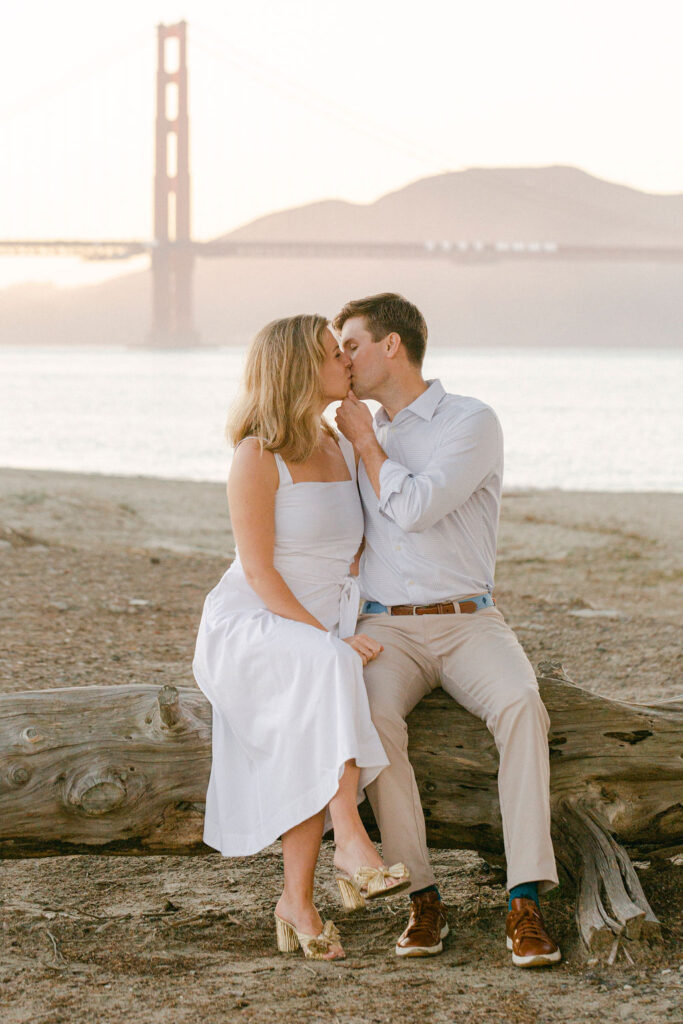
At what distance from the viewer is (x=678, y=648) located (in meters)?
4.97

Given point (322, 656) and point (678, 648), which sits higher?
point (322, 656)

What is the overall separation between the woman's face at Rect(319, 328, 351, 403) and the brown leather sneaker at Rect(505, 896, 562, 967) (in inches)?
43.0

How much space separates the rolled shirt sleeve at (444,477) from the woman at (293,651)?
0.13 m

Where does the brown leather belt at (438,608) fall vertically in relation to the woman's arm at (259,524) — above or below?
below

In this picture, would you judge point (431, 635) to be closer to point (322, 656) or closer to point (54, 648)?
point (322, 656)

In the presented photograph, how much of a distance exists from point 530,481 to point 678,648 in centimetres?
946

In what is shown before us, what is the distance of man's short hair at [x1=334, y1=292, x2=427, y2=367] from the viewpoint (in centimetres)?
265

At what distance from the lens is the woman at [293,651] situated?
2193mm

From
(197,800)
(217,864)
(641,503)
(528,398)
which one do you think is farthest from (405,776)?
(528,398)

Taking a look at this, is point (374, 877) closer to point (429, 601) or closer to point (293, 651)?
point (293, 651)

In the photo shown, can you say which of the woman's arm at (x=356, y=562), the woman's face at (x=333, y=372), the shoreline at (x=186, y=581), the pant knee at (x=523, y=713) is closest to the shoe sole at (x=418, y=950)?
the pant knee at (x=523, y=713)

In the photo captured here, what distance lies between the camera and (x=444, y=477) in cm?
249

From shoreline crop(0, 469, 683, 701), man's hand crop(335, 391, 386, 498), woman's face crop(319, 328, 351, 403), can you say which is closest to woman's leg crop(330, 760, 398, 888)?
man's hand crop(335, 391, 386, 498)

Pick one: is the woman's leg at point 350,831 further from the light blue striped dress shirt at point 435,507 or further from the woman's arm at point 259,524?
the light blue striped dress shirt at point 435,507
